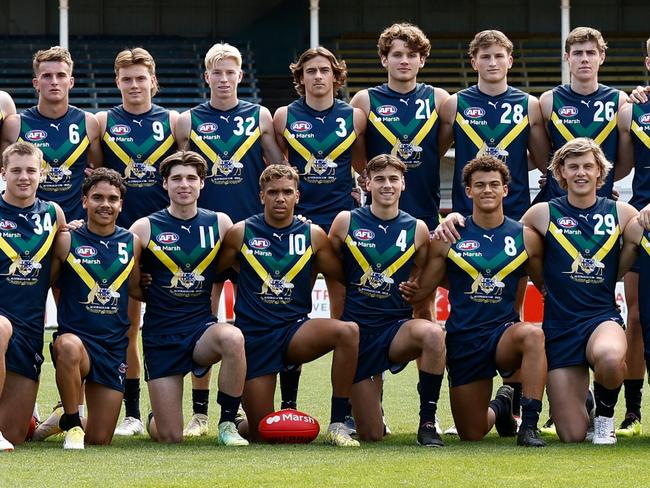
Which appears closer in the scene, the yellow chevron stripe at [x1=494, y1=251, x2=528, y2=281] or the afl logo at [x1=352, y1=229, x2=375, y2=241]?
the yellow chevron stripe at [x1=494, y1=251, x2=528, y2=281]

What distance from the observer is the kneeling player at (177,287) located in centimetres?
665

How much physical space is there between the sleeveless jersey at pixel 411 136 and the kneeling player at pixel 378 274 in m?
0.55

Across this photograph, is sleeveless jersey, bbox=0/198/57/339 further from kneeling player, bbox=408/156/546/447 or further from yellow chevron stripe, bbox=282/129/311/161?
kneeling player, bbox=408/156/546/447

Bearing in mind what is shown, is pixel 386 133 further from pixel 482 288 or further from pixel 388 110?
pixel 482 288

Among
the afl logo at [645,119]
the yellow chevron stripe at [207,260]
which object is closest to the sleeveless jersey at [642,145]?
the afl logo at [645,119]

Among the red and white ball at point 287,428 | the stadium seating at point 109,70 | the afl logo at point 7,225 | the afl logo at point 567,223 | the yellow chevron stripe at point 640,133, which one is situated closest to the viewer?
the red and white ball at point 287,428

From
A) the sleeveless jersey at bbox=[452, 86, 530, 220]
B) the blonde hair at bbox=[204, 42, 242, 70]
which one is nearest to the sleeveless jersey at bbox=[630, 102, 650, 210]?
the sleeveless jersey at bbox=[452, 86, 530, 220]

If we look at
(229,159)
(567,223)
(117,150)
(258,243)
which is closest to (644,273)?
(567,223)

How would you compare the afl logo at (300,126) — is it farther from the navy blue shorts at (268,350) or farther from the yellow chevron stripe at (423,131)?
the navy blue shorts at (268,350)

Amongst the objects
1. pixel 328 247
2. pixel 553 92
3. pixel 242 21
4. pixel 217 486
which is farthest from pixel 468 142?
pixel 242 21

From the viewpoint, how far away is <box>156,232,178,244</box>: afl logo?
6.73 m

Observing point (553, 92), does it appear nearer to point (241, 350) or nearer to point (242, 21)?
point (241, 350)

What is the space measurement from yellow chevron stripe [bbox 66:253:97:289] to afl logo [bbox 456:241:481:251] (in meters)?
1.91

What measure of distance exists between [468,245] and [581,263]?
59 cm
